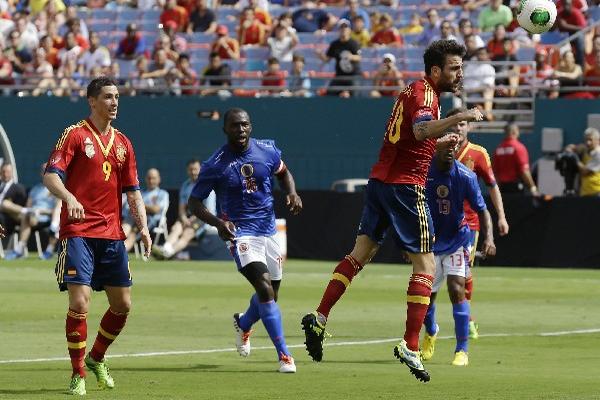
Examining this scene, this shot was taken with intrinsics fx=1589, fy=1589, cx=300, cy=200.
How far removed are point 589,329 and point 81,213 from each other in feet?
26.0

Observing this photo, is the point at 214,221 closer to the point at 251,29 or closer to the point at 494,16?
the point at 494,16

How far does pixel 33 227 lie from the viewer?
31.3 meters

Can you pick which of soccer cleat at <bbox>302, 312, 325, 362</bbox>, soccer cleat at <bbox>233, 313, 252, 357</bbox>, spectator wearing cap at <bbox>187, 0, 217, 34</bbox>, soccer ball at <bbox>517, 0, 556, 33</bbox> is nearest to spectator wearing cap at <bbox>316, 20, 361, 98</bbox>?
spectator wearing cap at <bbox>187, 0, 217, 34</bbox>

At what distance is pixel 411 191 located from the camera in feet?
40.5

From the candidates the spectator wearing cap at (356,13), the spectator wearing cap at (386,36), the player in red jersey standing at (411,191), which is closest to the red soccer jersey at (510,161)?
the spectator wearing cap at (386,36)

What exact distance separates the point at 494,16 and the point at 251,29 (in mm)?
5497

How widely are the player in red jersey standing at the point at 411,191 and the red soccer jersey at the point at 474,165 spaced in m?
3.63

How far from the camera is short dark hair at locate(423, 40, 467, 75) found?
1207 cm

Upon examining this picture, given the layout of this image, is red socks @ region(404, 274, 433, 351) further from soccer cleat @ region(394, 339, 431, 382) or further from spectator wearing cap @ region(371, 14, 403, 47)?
spectator wearing cap @ region(371, 14, 403, 47)

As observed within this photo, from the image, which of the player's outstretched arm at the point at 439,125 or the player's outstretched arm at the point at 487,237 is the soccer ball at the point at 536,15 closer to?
the player's outstretched arm at the point at 487,237

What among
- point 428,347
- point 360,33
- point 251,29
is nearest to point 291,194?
point 428,347

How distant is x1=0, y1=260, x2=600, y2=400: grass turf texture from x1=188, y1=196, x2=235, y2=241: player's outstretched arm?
1132mm

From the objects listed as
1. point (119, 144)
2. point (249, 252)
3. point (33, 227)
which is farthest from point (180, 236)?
point (119, 144)

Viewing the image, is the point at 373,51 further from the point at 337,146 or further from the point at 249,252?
the point at 249,252
